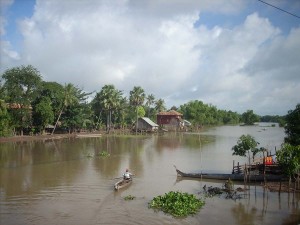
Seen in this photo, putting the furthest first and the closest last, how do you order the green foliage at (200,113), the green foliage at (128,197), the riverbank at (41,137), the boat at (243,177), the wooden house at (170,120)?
the green foliage at (200,113) → the wooden house at (170,120) → the riverbank at (41,137) → the boat at (243,177) → the green foliage at (128,197)

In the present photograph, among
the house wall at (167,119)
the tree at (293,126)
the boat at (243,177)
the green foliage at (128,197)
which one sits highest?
the house wall at (167,119)

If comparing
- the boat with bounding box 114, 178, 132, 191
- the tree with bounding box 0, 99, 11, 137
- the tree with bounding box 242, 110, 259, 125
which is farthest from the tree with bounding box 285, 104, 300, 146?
the tree with bounding box 242, 110, 259, 125

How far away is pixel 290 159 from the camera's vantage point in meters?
18.6

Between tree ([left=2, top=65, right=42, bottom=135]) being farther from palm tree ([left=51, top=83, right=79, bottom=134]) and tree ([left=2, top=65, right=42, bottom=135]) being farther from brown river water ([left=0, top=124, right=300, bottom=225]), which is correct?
brown river water ([left=0, top=124, right=300, bottom=225])

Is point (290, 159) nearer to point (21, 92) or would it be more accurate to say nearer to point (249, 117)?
point (21, 92)

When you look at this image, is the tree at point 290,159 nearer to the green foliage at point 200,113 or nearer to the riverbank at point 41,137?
the riverbank at point 41,137

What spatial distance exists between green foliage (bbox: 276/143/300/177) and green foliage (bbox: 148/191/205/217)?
544 centimetres

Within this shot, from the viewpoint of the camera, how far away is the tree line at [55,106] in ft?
182

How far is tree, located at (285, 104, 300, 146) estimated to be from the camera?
2352 centimetres

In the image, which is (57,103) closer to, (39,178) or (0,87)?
(0,87)

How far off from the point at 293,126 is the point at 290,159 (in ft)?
20.4

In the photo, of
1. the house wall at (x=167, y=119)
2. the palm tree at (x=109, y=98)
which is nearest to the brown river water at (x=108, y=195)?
the palm tree at (x=109, y=98)

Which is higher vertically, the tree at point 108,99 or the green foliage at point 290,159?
the tree at point 108,99

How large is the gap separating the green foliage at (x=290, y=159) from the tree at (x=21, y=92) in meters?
47.4
